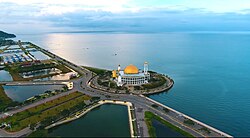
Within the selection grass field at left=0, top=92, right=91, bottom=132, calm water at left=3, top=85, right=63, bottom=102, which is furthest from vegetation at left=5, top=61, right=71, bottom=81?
grass field at left=0, top=92, right=91, bottom=132

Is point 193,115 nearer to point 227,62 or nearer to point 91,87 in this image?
point 91,87

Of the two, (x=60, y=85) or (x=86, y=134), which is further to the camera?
(x=60, y=85)

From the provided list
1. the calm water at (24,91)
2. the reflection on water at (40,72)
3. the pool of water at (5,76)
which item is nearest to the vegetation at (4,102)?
the calm water at (24,91)

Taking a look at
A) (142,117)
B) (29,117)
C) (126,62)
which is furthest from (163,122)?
(126,62)

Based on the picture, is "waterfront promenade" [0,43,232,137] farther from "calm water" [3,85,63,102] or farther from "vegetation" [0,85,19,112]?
"calm water" [3,85,63,102]

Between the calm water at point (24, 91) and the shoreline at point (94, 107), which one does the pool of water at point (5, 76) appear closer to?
the calm water at point (24, 91)

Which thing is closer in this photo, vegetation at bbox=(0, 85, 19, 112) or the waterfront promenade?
the waterfront promenade
